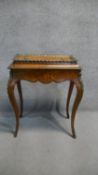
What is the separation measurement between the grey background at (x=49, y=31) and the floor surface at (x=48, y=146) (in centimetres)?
41

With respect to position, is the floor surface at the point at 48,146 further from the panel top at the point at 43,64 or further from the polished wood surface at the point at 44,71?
the panel top at the point at 43,64

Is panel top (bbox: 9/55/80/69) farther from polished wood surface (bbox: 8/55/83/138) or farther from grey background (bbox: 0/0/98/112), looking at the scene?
grey background (bbox: 0/0/98/112)

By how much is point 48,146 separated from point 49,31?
1.15 metres

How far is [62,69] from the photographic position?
4.45 feet

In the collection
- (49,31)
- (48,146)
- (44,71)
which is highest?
(49,31)

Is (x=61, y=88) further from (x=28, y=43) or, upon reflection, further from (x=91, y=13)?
(x=91, y=13)

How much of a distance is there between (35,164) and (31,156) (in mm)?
93

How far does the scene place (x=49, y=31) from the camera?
1841mm

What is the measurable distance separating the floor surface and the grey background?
1.36 ft

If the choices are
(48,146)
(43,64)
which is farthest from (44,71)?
(48,146)

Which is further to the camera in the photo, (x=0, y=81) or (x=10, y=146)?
(x=0, y=81)

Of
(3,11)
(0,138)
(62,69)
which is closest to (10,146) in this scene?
(0,138)

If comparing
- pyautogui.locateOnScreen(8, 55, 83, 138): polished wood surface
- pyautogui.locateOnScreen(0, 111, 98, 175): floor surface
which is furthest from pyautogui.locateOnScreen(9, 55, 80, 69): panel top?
pyautogui.locateOnScreen(0, 111, 98, 175): floor surface

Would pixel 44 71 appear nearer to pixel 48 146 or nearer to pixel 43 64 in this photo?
pixel 43 64
